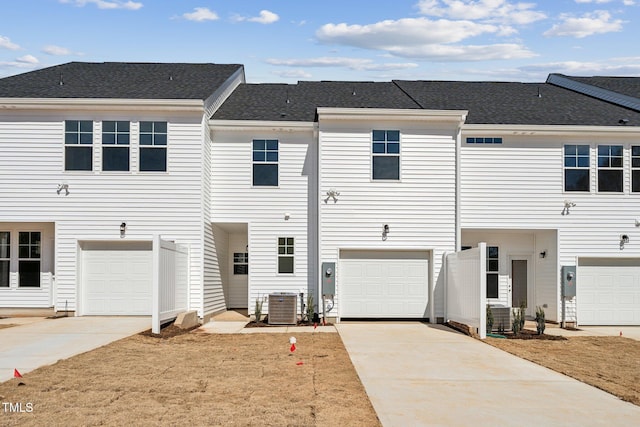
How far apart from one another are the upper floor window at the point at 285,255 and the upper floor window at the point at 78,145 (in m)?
5.59

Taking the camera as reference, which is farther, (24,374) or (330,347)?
(330,347)

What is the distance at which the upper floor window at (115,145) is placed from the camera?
19.3 meters

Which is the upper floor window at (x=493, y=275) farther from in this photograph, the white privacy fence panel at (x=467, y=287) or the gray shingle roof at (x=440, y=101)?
the gray shingle roof at (x=440, y=101)

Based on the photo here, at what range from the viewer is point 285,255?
818 inches

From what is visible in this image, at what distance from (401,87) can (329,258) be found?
7.81 metres

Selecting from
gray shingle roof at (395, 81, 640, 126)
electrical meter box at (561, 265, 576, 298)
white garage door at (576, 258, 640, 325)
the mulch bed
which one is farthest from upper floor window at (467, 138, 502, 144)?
the mulch bed

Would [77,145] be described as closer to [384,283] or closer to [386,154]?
[386,154]

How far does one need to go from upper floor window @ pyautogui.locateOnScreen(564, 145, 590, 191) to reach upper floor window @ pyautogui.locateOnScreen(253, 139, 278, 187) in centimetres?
830

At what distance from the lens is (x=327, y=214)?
19.9 metres

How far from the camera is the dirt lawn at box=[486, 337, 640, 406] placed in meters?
10.7

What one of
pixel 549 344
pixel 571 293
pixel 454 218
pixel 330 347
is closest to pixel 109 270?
pixel 330 347

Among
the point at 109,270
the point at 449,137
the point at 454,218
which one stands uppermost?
the point at 449,137

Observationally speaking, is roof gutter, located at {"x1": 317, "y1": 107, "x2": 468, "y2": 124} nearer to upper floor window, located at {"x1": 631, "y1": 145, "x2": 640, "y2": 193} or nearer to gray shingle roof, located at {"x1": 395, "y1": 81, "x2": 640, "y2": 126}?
gray shingle roof, located at {"x1": 395, "y1": 81, "x2": 640, "y2": 126}

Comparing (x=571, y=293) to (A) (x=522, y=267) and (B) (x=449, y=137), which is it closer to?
(A) (x=522, y=267)
